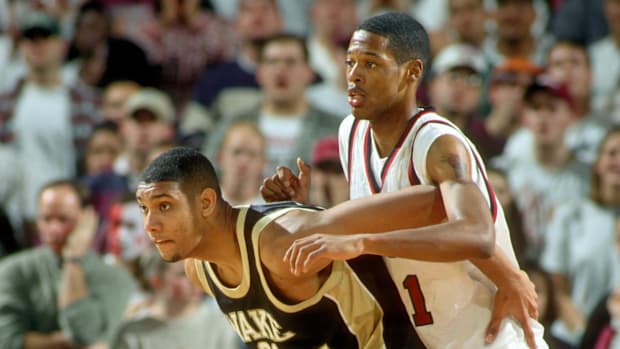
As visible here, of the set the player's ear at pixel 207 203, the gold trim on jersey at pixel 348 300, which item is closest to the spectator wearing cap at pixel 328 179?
the gold trim on jersey at pixel 348 300

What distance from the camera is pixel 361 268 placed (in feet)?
16.5

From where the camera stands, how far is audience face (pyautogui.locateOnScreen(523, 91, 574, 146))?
856 cm

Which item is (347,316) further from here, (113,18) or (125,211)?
(113,18)

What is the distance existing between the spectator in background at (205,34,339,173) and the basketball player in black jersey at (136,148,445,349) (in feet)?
12.0

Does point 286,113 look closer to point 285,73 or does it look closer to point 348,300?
point 285,73

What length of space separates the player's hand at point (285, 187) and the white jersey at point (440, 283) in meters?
0.42

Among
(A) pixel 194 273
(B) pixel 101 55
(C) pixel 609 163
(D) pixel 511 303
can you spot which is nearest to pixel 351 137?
(A) pixel 194 273

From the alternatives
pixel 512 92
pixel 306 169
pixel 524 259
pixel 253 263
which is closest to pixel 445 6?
pixel 512 92

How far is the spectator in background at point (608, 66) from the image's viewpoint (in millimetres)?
9195

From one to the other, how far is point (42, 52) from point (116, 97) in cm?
64

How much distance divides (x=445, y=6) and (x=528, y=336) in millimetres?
5545

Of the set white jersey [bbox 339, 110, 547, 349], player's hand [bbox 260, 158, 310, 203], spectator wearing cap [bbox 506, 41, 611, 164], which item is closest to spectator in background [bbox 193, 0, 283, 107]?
spectator wearing cap [bbox 506, 41, 611, 164]

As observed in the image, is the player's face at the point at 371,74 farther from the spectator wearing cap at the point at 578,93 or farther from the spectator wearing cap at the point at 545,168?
the spectator wearing cap at the point at 578,93

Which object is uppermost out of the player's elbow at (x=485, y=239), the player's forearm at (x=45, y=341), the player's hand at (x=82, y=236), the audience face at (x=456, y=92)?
the player's elbow at (x=485, y=239)
